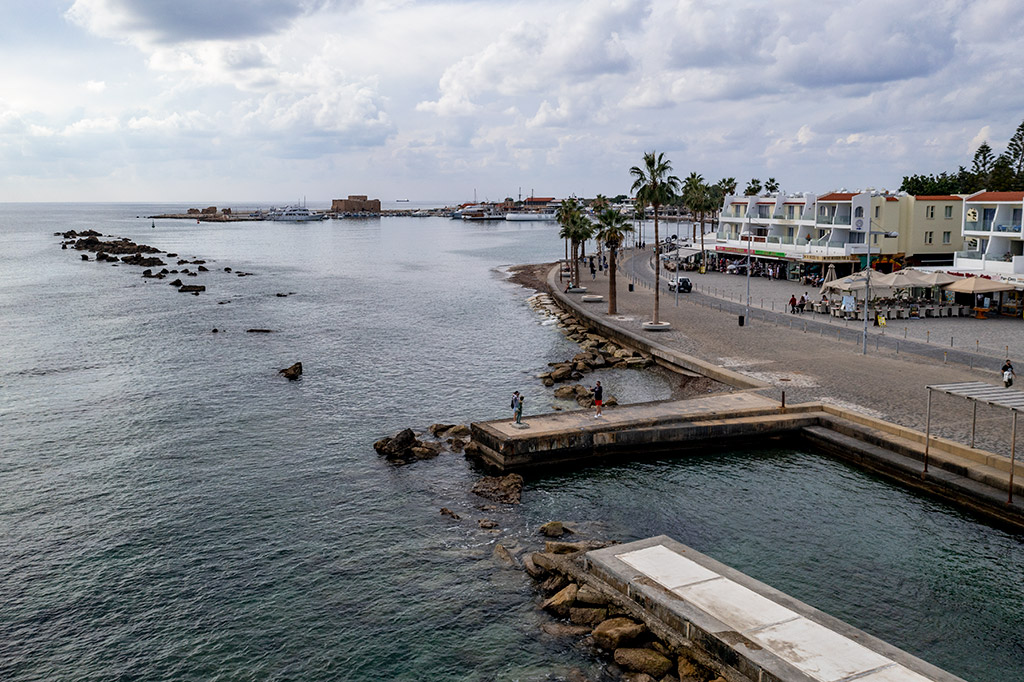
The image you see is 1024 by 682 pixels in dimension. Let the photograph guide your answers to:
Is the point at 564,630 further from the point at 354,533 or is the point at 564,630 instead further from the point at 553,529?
the point at 354,533

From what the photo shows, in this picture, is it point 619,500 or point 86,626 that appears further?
point 619,500

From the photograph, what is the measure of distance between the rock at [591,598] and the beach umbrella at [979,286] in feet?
141

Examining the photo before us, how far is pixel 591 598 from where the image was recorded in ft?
61.8

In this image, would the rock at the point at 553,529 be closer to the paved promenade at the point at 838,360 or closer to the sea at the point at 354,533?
the sea at the point at 354,533

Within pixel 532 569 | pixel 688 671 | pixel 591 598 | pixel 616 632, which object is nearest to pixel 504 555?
pixel 532 569

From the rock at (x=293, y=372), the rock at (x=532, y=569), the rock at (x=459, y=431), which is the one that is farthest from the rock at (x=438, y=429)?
the rock at (x=293, y=372)

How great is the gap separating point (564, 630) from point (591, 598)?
0.99 meters

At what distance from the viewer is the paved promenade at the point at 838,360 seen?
30.2m

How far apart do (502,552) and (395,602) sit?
3.50 metres

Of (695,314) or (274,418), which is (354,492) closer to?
(274,418)

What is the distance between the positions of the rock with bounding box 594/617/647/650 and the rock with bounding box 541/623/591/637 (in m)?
0.52

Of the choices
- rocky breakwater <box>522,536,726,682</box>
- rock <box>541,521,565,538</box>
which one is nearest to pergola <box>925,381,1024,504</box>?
rock <box>541,521,565,538</box>

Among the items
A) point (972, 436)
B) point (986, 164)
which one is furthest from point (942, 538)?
point (986, 164)

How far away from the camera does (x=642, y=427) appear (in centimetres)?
3058
